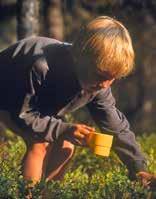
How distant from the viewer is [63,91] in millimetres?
4730

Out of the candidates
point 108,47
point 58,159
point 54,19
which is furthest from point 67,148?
point 54,19

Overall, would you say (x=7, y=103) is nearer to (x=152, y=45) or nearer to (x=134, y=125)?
(x=152, y=45)

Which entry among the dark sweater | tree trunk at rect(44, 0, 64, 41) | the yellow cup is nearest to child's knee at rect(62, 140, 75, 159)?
the dark sweater

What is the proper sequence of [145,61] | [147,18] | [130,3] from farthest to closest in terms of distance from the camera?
[145,61]
[147,18]
[130,3]

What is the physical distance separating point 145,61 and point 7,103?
7.35 meters

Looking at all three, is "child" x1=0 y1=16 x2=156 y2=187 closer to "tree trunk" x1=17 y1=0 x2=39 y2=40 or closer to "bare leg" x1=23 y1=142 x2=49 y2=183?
"bare leg" x1=23 y1=142 x2=49 y2=183

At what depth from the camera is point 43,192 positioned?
4.04 meters

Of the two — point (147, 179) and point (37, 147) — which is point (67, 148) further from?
point (147, 179)

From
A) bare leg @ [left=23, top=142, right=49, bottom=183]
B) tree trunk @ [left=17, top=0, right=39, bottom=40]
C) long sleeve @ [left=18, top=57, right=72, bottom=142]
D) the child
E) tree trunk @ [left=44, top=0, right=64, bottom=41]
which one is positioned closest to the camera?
the child

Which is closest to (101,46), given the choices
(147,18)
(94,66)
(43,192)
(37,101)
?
(94,66)

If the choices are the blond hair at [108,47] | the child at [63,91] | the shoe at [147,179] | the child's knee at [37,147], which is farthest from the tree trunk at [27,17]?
the shoe at [147,179]

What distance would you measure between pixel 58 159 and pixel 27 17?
6.47 feet

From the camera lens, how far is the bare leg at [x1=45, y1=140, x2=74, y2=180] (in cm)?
504

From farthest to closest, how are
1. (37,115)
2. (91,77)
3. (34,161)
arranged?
(34,161), (37,115), (91,77)
